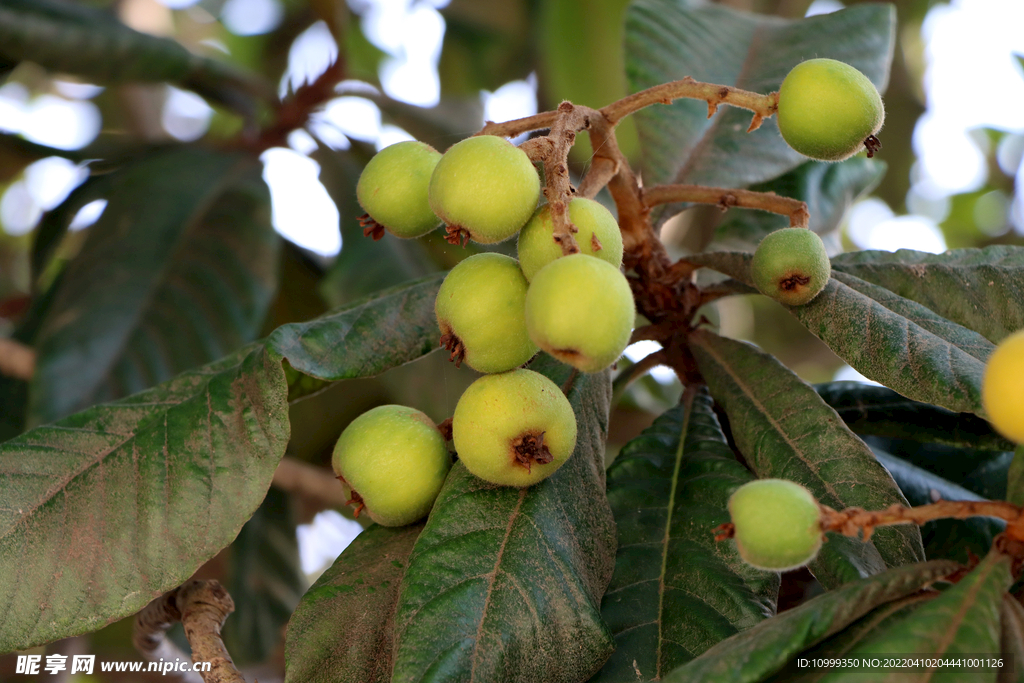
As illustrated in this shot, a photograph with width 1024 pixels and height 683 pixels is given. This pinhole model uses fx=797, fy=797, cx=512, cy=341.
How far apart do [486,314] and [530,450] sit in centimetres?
17

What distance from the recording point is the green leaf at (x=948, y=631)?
71cm

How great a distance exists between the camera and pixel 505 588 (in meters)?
0.97

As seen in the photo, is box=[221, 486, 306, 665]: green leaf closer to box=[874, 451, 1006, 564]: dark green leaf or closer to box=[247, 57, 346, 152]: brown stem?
box=[247, 57, 346, 152]: brown stem

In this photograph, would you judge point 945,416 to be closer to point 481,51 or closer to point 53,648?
point 53,648

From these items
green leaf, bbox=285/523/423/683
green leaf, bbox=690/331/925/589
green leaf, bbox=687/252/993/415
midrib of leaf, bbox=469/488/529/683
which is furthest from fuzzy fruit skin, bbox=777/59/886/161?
green leaf, bbox=285/523/423/683

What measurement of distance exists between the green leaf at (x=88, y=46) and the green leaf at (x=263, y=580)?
1.35 meters

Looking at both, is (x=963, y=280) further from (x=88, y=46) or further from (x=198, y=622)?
(x=88, y=46)

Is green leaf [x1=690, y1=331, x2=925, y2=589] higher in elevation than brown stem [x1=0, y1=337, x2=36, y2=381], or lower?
higher

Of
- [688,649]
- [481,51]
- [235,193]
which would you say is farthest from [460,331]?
[481,51]

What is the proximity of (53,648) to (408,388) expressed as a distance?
106 centimetres

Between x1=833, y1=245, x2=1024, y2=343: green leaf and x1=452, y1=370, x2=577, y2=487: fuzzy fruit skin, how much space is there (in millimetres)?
648

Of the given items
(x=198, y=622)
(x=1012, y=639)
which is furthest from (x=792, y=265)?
(x=198, y=622)

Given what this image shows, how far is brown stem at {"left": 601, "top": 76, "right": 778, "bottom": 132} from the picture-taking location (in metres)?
1.09

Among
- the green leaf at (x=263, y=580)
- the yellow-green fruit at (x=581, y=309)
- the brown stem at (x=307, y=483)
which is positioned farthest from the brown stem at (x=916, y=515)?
the green leaf at (x=263, y=580)
